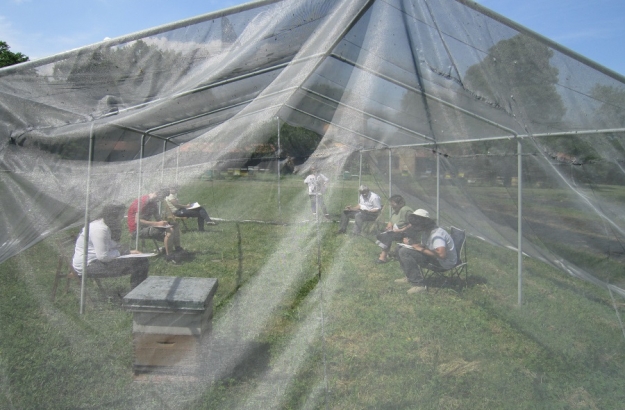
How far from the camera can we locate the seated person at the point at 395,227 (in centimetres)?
247

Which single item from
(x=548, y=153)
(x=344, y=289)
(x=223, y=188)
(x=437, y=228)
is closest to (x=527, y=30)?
(x=548, y=153)

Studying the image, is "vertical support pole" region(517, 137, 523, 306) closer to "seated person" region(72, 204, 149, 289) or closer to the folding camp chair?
the folding camp chair

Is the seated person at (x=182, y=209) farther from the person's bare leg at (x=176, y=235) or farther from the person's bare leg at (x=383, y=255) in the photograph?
the person's bare leg at (x=383, y=255)

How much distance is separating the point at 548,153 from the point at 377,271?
3.48 feet

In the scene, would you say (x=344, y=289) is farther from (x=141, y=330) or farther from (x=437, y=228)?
(x=141, y=330)

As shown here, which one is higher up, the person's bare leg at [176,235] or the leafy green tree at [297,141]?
the leafy green tree at [297,141]

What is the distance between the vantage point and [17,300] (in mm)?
2369

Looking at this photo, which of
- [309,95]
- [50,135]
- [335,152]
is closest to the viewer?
[50,135]

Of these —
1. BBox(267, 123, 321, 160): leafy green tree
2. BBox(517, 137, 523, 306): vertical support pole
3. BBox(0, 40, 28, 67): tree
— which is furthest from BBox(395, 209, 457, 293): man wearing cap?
BBox(0, 40, 28, 67): tree

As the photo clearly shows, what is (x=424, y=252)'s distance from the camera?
245 cm

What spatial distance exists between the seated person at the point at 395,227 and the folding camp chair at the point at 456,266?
0.23 metres

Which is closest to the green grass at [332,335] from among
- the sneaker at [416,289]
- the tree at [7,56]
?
the sneaker at [416,289]

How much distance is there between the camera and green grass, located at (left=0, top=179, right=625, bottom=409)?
2.36 m

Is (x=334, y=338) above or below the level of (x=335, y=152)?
below
